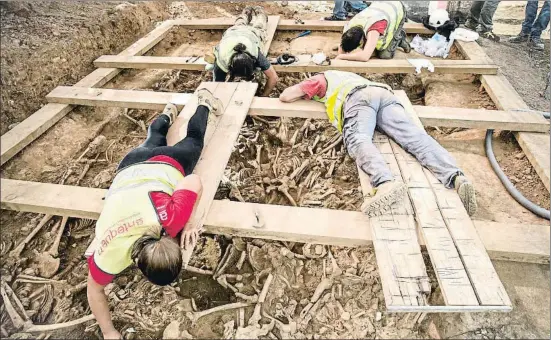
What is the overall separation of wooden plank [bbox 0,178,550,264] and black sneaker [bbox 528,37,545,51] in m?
5.32

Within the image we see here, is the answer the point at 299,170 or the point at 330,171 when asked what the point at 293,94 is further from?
the point at 330,171

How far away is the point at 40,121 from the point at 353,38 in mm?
4259

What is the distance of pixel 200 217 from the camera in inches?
124

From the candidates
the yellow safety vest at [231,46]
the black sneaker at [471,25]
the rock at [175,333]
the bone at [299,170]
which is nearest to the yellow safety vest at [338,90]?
the bone at [299,170]

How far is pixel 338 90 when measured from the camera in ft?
13.9

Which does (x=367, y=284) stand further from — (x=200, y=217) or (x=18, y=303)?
(x=18, y=303)

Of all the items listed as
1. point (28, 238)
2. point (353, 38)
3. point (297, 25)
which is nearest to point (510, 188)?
point (353, 38)

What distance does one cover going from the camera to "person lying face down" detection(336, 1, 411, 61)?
556cm

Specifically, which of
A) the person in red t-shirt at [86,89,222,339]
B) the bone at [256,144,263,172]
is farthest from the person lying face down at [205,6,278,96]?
the person in red t-shirt at [86,89,222,339]

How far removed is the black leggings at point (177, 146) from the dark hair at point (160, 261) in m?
1.01

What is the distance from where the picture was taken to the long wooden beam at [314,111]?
170 inches

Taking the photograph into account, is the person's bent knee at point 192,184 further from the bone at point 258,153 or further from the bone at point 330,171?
the bone at point 330,171

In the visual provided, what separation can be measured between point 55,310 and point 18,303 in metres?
0.31

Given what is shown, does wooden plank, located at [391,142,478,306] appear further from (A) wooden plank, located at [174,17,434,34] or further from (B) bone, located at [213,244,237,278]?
(A) wooden plank, located at [174,17,434,34]
